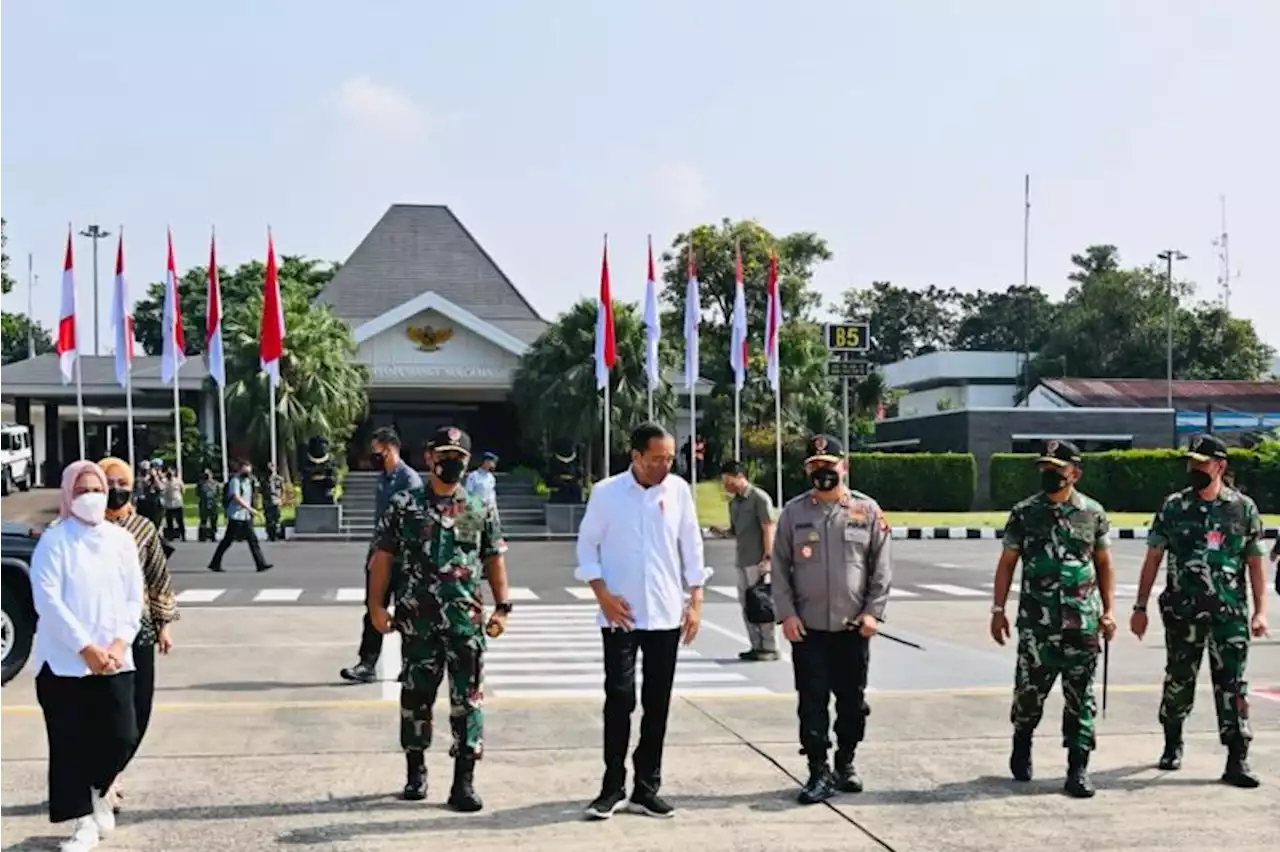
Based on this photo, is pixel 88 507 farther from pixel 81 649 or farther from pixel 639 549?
pixel 639 549

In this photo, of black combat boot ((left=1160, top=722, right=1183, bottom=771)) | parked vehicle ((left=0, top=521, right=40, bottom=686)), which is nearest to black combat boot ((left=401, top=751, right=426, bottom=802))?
black combat boot ((left=1160, top=722, right=1183, bottom=771))

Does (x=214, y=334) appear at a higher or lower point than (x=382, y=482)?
higher

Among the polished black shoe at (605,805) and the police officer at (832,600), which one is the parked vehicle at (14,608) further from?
the police officer at (832,600)

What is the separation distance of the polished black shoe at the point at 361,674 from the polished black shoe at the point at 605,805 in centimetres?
458

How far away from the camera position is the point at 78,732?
589 cm

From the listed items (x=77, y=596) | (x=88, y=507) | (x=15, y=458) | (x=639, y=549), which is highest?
(x=15, y=458)

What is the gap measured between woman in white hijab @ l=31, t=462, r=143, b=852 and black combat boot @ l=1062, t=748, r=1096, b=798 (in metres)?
4.29

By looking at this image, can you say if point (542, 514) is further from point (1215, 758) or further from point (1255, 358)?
point (1255, 358)

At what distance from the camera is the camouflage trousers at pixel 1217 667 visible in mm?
7383

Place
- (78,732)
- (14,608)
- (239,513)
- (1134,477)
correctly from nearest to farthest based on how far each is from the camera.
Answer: (78,732) → (14,608) → (239,513) → (1134,477)

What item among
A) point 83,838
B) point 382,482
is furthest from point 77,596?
point 382,482

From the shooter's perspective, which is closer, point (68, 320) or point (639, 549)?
point (639, 549)

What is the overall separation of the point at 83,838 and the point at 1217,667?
543 centimetres

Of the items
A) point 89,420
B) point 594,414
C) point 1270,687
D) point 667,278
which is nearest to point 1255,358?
point 667,278
